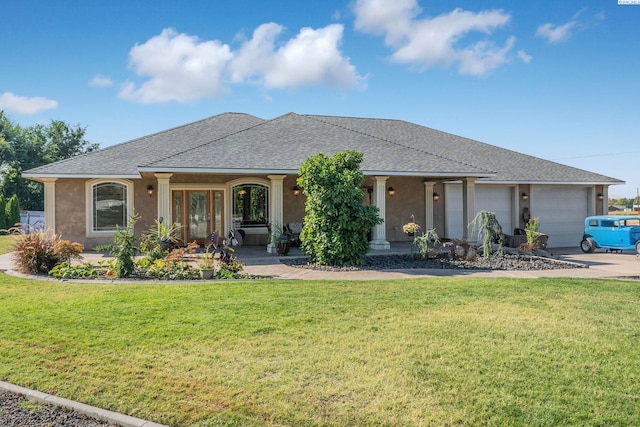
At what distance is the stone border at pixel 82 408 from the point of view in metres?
3.54

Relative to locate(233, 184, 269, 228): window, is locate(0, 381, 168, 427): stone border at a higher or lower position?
lower

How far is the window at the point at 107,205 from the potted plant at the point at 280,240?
5859mm

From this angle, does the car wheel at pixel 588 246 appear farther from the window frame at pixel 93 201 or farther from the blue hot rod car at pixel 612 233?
the window frame at pixel 93 201

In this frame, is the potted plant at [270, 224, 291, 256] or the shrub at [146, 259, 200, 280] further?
the potted plant at [270, 224, 291, 256]

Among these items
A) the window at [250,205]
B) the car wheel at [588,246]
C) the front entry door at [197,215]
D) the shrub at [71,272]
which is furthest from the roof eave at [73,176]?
the car wheel at [588,246]

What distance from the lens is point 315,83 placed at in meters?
18.3

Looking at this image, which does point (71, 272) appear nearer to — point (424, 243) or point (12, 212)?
point (424, 243)

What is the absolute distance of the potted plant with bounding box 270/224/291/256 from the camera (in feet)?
44.6

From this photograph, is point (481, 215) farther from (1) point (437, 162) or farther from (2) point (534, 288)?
(2) point (534, 288)

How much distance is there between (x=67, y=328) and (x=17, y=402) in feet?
6.41

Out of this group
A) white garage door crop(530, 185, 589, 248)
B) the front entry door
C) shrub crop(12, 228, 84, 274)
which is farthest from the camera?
white garage door crop(530, 185, 589, 248)

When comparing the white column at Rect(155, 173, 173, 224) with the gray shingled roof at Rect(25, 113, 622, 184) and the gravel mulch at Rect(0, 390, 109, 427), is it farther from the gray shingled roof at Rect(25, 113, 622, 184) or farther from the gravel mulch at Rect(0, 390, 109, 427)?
the gravel mulch at Rect(0, 390, 109, 427)

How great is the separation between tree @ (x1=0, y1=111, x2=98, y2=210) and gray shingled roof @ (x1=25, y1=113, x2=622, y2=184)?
1027 inches

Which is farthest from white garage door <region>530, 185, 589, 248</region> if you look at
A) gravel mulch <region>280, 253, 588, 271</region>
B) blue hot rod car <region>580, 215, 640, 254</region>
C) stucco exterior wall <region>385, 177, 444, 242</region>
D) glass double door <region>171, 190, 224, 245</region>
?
glass double door <region>171, 190, 224, 245</region>
